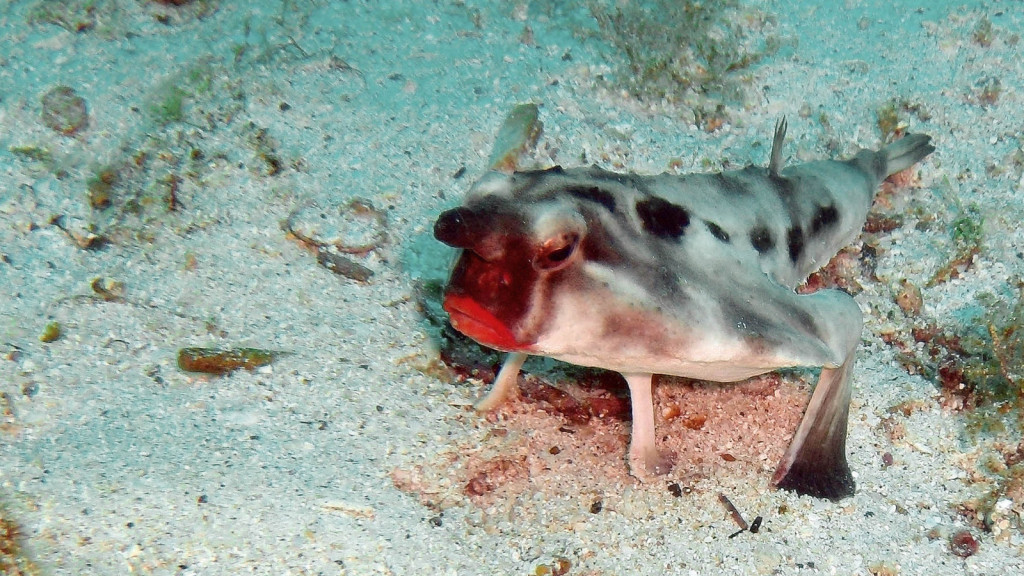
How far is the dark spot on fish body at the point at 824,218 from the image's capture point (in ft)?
12.7

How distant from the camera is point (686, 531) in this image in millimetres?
2967

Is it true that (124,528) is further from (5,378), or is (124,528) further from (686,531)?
(686,531)

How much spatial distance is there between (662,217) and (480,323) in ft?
3.22

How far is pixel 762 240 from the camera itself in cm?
338

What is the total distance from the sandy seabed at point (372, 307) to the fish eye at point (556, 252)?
3.58 ft

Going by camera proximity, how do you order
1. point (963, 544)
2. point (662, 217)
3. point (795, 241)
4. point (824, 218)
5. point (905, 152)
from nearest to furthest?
point (662, 217) < point (963, 544) < point (795, 241) < point (824, 218) < point (905, 152)

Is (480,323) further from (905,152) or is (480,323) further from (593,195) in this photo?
(905,152)

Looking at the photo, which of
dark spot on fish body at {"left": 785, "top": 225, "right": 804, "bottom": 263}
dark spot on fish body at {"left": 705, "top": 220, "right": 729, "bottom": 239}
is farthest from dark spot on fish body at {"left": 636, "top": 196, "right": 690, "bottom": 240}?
dark spot on fish body at {"left": 785, "top": 225, "right": 804, "bottom": 263}

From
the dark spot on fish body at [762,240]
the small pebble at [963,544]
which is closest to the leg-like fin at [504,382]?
the dark spot on fish body at [762,240]

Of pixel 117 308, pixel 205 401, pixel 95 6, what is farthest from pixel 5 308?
pixel 95 6

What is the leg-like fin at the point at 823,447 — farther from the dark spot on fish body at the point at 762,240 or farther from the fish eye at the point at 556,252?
the fish eye at the point at 556,252

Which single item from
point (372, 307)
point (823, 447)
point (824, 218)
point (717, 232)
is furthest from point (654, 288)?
point (824, 218)

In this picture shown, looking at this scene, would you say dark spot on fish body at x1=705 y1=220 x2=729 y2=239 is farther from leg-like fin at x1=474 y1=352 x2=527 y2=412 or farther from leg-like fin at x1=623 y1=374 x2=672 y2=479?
leg-like fin at x1=474 y1=352 x2=527 y2=412

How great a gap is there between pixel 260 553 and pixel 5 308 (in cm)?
184
